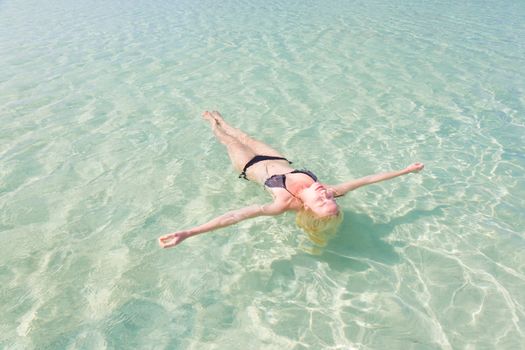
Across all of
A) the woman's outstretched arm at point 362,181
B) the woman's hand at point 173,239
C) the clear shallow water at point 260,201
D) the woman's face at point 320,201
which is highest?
the woman's hand at point 173,239

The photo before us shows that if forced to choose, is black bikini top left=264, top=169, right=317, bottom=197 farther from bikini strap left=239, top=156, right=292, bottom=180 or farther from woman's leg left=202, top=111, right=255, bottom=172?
woman's leg left=202, top=111, right=255, bottom=172

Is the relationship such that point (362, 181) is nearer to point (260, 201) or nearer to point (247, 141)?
point (260, 201)

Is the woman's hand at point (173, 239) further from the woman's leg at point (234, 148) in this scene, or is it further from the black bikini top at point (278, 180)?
the woman's leg at point (234, 148)

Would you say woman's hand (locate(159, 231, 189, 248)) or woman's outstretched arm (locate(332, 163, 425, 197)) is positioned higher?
woman's hand (locate(159, 231, 189, 248))

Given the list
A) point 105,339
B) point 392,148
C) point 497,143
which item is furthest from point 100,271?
point 497,143

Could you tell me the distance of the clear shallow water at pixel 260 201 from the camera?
358cm

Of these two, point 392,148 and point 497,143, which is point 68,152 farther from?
point 497,143

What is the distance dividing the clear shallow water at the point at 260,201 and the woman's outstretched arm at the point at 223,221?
42 cm

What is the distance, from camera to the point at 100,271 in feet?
13.4

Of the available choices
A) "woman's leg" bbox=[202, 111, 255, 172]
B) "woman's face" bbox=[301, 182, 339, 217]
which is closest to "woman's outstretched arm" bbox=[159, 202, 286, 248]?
"woman's face" bbox=[301, 182, 339, 217]

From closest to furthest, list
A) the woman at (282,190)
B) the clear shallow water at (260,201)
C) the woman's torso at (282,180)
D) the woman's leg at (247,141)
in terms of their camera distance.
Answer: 1. the clear shallow water at (260,201)
2. the woman at (282,190)
3. the woman's torso at (282,180)
4. the woman's leg at (247,141)

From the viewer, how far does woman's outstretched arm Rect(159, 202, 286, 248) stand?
11.3 feet

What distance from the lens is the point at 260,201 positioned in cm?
516

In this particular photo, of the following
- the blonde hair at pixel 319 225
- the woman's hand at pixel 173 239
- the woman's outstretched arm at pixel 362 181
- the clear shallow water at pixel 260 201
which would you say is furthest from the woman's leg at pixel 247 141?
the woman's hand at pixel 173 239
